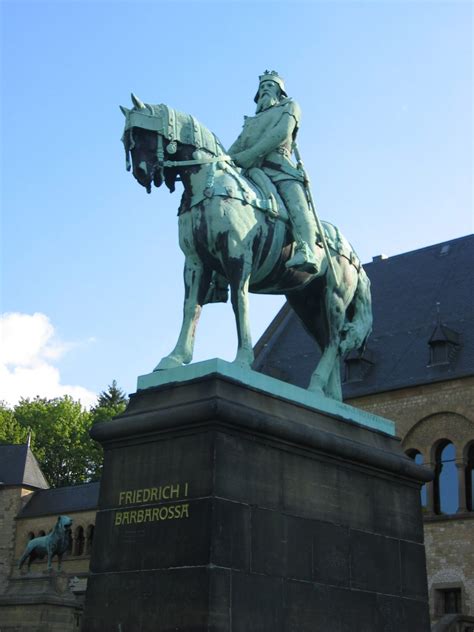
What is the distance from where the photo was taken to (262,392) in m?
8.10

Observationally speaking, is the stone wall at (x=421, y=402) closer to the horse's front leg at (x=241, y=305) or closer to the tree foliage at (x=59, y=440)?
the horse's front leg at (x=241, y=305)

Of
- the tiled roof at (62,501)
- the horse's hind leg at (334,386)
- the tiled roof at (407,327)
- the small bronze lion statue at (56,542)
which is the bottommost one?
the horse's hind leg at (334,386)

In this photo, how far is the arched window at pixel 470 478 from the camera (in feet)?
104

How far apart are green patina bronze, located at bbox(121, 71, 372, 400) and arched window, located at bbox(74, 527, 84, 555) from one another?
43657 millimetres

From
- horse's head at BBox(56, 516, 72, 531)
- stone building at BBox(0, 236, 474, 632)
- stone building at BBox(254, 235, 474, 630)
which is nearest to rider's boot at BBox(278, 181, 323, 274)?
stone building at BBox(0, 236, 474, 632)

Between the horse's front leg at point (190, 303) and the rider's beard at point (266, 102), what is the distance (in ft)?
7.51

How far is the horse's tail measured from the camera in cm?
1029

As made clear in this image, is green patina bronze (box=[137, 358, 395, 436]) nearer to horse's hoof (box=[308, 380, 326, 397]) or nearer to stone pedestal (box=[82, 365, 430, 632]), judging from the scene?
stone pedestal (box=[82, 365, 430, 632])

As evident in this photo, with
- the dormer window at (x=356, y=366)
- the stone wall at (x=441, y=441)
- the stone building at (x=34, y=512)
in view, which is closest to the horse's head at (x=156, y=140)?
the stone wall at (x=441, y=441)

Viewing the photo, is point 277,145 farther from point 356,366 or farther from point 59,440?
point 59,440

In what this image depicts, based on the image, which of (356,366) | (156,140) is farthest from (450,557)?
(156,140)

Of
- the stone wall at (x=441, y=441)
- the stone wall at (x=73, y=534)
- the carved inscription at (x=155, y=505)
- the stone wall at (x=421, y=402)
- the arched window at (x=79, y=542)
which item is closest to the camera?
the carved inscription at (x=155, y=505)

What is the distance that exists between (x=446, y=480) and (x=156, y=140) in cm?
2598

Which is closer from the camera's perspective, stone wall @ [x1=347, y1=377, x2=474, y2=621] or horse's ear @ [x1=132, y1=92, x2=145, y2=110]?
horse's ear @ [x1=132, y1=92, x2=145, y2=110]
